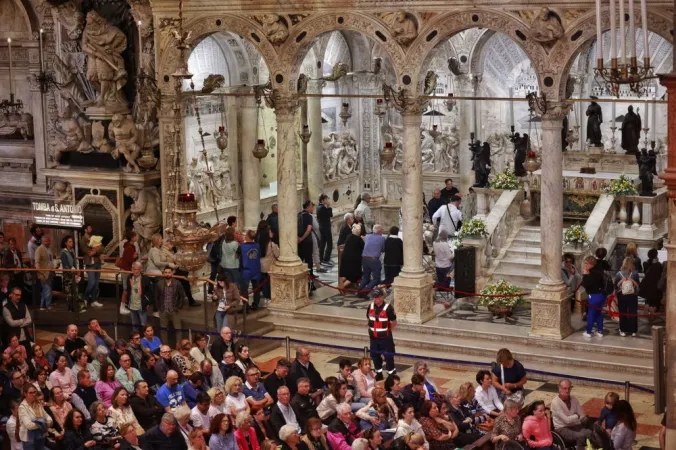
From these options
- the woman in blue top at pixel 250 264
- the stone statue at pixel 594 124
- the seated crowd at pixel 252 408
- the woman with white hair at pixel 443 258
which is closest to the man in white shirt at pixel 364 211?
the woman with white hair at pixel 443 258

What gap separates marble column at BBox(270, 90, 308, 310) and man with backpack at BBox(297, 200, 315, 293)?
132 centimetres

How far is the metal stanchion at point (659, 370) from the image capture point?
639 inches

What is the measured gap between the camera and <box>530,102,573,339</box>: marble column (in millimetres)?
20641

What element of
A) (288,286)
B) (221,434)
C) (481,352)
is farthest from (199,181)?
(221,434)

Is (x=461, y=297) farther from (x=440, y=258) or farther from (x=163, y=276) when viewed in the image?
(x=163, y=276)

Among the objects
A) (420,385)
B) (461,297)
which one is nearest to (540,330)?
(461,297)

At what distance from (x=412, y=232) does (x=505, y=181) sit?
492 cm

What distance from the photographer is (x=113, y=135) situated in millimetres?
24766

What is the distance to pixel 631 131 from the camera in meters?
27.2

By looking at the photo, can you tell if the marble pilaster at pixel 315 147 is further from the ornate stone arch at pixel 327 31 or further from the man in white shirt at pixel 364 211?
the ornate stone arch at pixel 327 31

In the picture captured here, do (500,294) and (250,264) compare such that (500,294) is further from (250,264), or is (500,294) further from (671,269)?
(671,269)

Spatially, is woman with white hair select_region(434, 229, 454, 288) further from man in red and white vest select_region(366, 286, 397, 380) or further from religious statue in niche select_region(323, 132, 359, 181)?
religious statue in niche select_region(323, 132, 359, 181)

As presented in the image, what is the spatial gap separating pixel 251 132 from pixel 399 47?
567 centimetres

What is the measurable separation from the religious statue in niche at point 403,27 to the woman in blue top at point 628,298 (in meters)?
4.78
